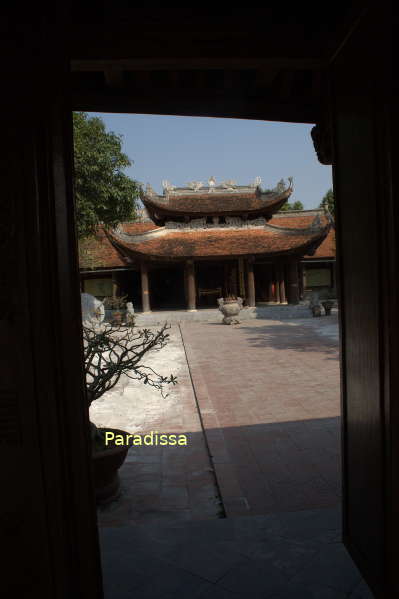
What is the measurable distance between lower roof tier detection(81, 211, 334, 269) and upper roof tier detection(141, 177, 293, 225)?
0.83 metres

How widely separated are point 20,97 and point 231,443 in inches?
148

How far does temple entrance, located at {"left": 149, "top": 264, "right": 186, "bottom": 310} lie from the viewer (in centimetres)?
2258

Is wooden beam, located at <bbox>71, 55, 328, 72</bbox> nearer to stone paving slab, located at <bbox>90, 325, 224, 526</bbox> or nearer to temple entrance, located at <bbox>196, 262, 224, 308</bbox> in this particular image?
stone paving slab, located at <bbox>90, 325, 224, 526</bbox>

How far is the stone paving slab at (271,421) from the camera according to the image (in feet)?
10.5

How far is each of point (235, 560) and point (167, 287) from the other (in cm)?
2108

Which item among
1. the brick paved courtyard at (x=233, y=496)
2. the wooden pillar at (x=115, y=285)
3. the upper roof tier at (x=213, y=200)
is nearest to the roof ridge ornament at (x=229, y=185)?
the upper roof tier at (x=213, y=200)

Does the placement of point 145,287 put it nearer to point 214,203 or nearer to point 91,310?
point 214,203

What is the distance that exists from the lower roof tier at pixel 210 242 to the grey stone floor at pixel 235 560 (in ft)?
50.6

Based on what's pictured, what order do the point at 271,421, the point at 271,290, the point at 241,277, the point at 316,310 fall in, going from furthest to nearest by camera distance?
the point at 271,290, the point at 241,277, the point at 316,310, the point at 271,421

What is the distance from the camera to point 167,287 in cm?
2309

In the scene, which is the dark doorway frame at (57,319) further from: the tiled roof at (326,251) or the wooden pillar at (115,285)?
the tiled roof at (326,251)

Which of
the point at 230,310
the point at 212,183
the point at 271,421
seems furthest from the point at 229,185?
the point at 271,421

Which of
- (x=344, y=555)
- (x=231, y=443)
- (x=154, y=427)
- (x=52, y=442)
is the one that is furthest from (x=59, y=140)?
(x=154, y=427)

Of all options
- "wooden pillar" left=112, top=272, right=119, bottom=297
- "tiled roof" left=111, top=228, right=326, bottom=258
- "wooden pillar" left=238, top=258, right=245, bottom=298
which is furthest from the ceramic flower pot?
"wooden pillar" left=112, top=272, right=119, bottom=297
